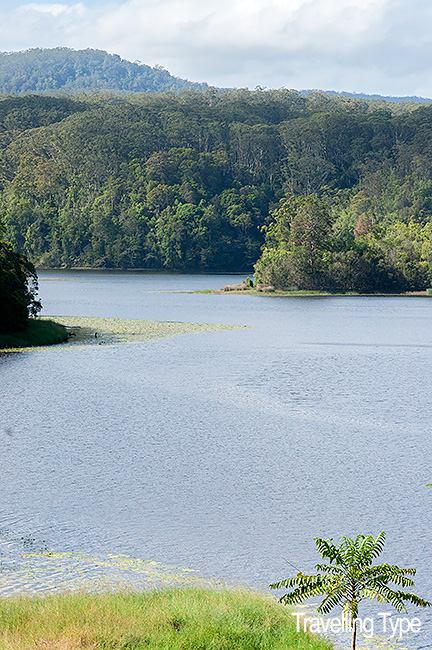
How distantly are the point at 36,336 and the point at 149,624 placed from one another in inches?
1547

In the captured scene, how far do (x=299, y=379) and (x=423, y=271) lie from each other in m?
79.0

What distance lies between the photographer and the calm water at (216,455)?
53.2 ft

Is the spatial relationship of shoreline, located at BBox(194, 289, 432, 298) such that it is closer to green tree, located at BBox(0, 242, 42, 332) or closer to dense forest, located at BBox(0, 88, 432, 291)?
dense forest, located at BBox(0, 88, 432, 291)

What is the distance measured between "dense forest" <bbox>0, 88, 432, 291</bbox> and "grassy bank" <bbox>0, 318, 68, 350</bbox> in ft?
346

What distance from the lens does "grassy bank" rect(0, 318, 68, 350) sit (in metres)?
47.0

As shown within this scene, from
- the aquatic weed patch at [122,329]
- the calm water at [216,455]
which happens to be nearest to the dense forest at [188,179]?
the aquatic weed patch at [122,329]

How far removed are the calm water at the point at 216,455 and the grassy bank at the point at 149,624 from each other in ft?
6.39

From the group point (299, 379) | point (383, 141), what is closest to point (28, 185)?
point (383, 141)

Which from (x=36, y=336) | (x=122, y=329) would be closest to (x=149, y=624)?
(x=36, y=336)

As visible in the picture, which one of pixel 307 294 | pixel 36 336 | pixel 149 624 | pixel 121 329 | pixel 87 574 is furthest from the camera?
pixel 307 294

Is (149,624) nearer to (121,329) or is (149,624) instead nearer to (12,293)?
(12,293)

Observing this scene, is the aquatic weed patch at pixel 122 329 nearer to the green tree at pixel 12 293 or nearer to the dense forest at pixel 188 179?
the green tree at pixel 12 293

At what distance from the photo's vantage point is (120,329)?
195 feet

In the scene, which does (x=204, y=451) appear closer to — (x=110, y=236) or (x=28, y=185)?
(x=110, y=236)
